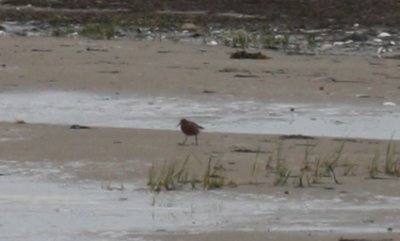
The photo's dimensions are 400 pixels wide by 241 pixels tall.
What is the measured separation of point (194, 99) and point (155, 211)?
4.68m

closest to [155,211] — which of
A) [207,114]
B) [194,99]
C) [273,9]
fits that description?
[207,114]

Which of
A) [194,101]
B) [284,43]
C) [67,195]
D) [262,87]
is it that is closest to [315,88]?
[262,87]

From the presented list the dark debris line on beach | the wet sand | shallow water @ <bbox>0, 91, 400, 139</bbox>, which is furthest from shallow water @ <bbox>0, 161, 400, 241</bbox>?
the dark debris line on beach

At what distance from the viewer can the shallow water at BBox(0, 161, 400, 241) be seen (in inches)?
259

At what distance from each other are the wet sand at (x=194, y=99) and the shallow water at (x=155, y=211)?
7 centimetres

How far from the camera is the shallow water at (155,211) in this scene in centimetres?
658

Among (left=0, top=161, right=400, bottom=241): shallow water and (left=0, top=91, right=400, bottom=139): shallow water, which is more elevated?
(left=0, top=161, right=400, bottom=241): shallow water

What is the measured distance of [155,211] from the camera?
7.01 meters

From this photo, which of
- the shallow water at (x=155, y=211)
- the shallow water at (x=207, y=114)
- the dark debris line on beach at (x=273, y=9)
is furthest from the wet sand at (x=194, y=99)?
the dark debris line on beach at (x=273, y=9)

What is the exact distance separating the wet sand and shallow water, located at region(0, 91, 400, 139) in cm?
18

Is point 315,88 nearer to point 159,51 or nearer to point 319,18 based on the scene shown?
point 159,51

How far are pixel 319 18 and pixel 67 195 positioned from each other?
11915mm

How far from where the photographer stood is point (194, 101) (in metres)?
11.6

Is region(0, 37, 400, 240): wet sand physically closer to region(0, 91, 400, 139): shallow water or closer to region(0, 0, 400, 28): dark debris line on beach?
region(0, 91, 400, 139): shallow water
